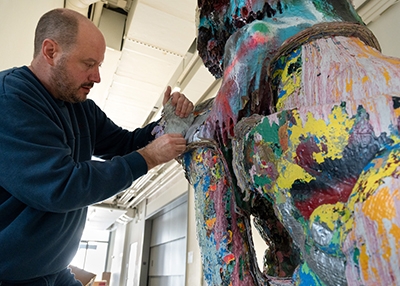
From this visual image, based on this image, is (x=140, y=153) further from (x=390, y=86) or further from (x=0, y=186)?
(x=390, y=86)

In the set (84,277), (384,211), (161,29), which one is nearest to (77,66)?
(384,211)

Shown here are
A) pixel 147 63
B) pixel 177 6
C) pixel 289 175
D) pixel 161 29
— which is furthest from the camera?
pixel 147 63

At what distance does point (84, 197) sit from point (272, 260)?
361 mm

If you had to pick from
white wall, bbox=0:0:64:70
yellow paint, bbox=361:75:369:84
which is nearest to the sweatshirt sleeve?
yellow paint, bbox=361:75:369:84

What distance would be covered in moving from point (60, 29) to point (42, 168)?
13.6 inches

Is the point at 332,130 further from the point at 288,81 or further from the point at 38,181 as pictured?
the point at 38,181

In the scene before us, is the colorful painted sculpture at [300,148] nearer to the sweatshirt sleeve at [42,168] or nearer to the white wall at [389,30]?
the sweatshirt sleeve at [42,168]

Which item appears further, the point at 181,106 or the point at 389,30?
the point at 389,30

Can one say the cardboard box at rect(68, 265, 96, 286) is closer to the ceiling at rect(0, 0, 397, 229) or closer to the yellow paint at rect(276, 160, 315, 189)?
the ceiling at rect(0, 0, 397, 229)

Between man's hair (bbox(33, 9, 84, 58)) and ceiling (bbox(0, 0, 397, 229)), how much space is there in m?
0.47

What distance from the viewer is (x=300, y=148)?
0.34 m

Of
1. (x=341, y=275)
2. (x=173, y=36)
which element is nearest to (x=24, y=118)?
(x=341, y=275)

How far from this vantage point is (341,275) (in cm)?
28

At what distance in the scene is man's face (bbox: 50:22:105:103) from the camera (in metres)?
0.74
